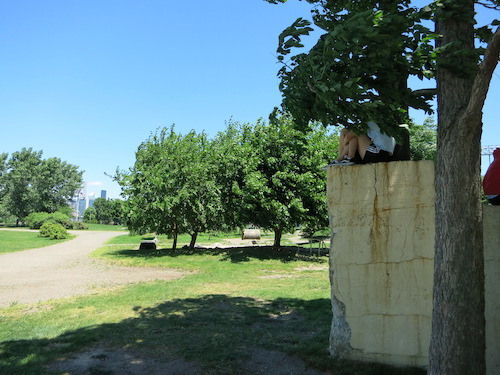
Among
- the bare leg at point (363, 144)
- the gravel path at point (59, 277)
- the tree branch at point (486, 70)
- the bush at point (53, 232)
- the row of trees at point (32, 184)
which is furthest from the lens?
the row of trees at point (32, 184)

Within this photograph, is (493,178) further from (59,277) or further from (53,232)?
(53,232)

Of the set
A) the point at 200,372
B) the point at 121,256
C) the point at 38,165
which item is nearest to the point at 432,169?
the point at 200,372

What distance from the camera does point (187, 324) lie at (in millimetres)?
6168

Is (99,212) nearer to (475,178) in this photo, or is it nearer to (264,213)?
(264,213)

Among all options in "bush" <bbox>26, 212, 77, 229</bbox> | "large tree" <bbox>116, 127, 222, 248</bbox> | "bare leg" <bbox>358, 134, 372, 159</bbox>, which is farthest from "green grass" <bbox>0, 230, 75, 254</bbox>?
"bare leg" <bbox>358, 134, 372, 159</bbox>

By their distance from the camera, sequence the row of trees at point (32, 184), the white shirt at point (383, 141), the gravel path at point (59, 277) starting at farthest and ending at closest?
the row of trees at point (32, 184) → the gravel path at point (59, 277) → the white shirt at point (383, 141)

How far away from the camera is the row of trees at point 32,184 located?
193 feet

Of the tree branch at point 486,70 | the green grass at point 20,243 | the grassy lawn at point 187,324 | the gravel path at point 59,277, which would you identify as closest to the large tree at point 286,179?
the gravel path at point 59,277

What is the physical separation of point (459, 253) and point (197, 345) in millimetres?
3446

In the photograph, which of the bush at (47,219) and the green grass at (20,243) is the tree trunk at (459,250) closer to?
the green grass at (20,243)

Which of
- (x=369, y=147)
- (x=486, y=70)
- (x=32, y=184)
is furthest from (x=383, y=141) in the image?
(x=32, y=184)

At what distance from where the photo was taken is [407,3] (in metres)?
4.27

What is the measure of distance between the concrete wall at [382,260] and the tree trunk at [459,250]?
1.14 metres

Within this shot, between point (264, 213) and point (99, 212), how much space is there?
77.3 metres
